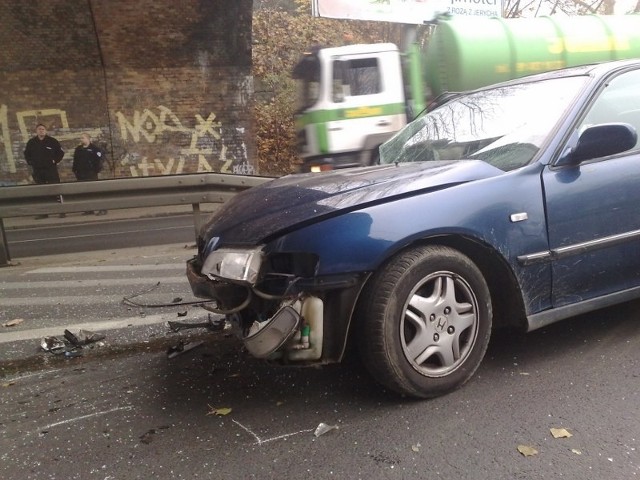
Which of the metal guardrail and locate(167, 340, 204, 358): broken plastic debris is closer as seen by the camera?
locate(167, 340, 204, 358): broken plastic debris

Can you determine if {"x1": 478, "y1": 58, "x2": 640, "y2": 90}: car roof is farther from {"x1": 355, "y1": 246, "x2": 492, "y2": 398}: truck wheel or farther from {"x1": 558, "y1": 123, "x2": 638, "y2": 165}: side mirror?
{"x1": 355, "y1": 246, "x2": 492, "y2": 398}: truck wheel

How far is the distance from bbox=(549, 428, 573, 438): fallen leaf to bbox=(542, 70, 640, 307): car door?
2.51 ft

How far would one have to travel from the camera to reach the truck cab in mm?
9758

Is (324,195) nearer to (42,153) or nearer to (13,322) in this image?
(13,322)

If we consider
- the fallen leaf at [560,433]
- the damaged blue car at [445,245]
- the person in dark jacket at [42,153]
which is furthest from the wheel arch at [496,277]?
the person in dark jacket at [42,153]

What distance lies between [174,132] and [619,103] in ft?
48.8

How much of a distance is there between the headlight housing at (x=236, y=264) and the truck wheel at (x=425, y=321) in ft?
1.75

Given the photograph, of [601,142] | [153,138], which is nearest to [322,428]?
[601,142]

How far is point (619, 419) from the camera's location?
260cm

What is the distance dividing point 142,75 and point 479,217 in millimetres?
15627

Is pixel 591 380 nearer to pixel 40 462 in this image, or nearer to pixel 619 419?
pixel 619 419

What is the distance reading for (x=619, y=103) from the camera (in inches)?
138

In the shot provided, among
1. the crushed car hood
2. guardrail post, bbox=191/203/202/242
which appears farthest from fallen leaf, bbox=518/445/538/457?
guardrail post, bbox=191/203/202/242

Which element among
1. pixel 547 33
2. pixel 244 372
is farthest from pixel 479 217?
pixel 547 33
